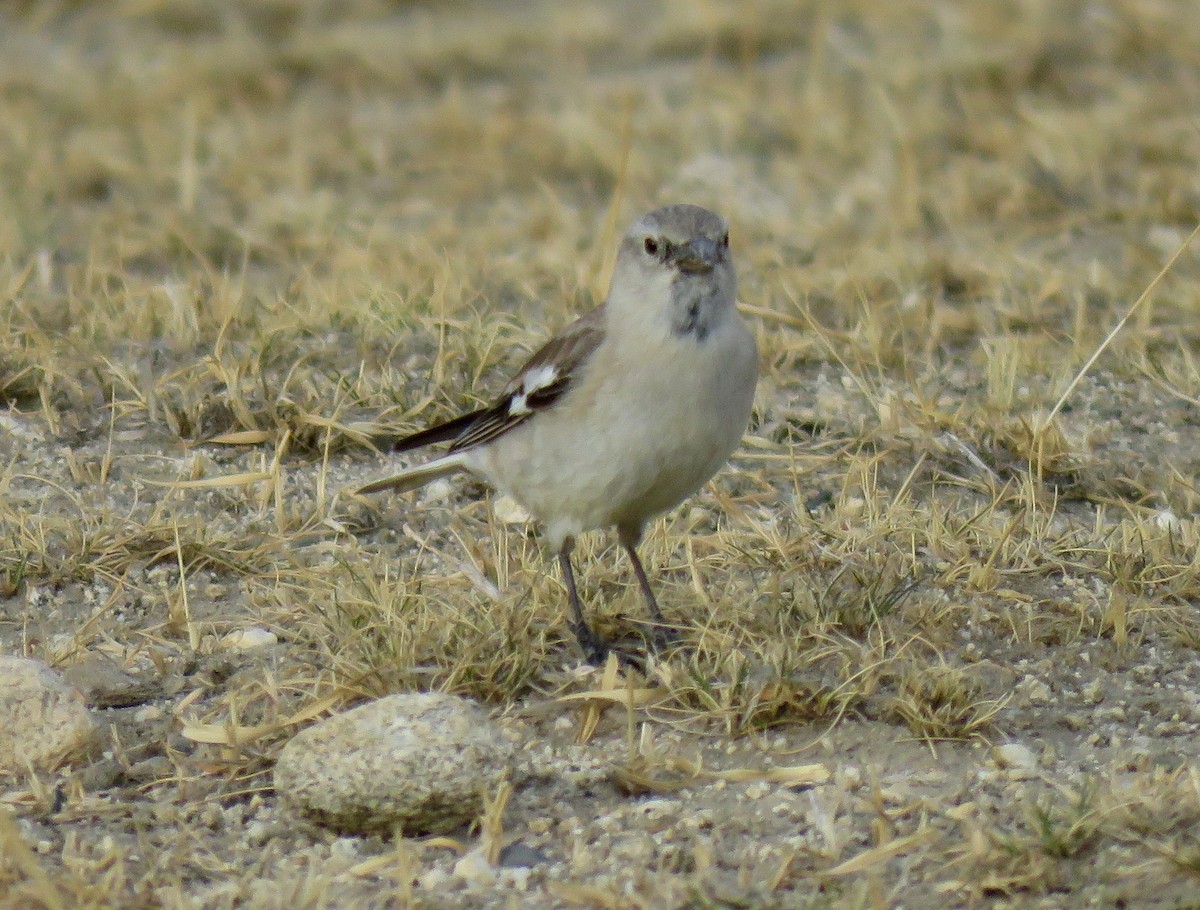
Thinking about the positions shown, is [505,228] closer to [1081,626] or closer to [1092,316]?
[1092,316]

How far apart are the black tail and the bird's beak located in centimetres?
78

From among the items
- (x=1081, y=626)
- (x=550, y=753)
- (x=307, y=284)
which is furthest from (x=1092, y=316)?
(x=550, y=753)

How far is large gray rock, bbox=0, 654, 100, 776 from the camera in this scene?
3.87 meters

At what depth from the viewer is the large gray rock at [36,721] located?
152 inches

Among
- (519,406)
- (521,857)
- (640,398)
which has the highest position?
(640,398)

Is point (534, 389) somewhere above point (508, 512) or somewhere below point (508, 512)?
above

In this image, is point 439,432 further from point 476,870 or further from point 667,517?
point 476,870

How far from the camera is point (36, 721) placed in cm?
391

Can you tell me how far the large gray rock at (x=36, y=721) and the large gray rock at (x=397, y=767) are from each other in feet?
1.74

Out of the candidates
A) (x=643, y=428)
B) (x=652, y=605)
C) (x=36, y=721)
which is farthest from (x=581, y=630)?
(x=36, y=721)

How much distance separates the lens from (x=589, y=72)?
9969mm

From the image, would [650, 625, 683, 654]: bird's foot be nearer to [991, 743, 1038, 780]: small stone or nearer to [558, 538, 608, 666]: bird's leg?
[558, 538, 608, 666]: bird's leg

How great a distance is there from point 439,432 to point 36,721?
1.44 metres

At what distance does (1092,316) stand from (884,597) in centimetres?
265
